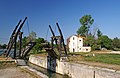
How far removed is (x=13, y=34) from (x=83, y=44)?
46.1 metres

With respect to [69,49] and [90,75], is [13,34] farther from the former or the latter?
[69,49]

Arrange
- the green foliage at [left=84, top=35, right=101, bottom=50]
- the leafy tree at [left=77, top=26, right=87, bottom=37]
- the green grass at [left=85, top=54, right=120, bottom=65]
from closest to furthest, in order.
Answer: the green grass at [left=85, top=54, right=120, bottom=65], the green foliage at [left=84, top=35, right=101, bottom=50], the leafy tree at [left=77, top=26, right=87, bottom=37]

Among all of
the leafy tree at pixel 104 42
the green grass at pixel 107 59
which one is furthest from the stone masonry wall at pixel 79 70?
the leafy tree at pixel 104 42

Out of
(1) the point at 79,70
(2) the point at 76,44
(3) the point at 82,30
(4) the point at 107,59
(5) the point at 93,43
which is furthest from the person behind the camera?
(3) the point at 82,30

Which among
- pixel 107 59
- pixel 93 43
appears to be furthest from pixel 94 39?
pixel 107 59

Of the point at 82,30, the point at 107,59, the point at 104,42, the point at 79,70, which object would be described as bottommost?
the point at 79,70

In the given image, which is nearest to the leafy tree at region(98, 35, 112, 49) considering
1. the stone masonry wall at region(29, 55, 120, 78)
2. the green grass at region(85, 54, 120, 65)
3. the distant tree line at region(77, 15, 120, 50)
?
the distant tree line at region(77, 15, 120, 50)

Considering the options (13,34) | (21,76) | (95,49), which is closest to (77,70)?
(13,34)

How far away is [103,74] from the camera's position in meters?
21.2

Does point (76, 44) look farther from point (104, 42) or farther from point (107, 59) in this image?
point (107, 59)

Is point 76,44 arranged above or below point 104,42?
below

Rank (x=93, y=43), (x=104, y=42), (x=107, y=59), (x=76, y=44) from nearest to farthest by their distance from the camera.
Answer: (x=107, y=59)
(x=76, y=44)
(x=93, y=43)
(x=104, y=42)

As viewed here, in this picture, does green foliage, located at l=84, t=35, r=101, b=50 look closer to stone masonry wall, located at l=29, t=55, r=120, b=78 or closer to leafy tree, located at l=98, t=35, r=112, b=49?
leafy tree, located at l=98, t=35, r=112, b=49

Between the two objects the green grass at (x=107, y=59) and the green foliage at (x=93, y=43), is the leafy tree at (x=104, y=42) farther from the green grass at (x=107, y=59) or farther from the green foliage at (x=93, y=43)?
the green grass at (x=107, y=59)
